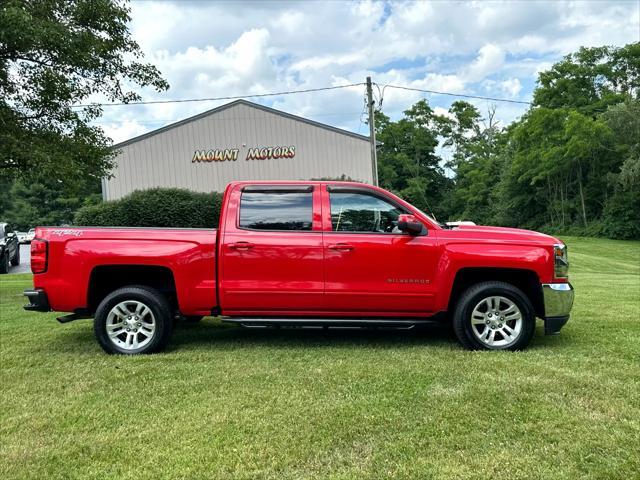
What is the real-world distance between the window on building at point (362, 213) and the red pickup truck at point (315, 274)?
2 cm

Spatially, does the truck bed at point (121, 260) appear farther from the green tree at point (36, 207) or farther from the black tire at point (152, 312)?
the green tree at point (36, 207)

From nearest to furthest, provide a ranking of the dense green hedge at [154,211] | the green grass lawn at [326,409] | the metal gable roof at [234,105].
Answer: the green grass lawn at [326,409] → the dense green hedge at [154,211] → the metal gable roof at [234,105]

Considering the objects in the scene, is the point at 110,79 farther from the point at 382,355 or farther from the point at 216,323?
the point at 382,355

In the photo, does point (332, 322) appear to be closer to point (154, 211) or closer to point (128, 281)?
point (128, 281)

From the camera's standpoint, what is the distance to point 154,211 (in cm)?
2030

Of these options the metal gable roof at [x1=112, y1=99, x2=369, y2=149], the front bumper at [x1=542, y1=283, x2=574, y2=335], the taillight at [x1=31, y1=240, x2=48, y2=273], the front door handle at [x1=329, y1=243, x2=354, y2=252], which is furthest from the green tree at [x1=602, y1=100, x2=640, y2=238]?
the taillight at [x1=31, y1=240, x2=48, y2=273]

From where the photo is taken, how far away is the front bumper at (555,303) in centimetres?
527

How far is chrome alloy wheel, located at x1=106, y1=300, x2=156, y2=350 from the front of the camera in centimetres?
543

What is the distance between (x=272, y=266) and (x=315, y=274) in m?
0.45

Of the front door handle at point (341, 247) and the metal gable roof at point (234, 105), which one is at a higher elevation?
the metal gable roof at point (234, 105)

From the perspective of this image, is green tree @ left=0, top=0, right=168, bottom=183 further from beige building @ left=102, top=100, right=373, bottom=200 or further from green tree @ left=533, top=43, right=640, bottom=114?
green tree @ left=533, top=43, right=640, bottom=114

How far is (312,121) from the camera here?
28312 millimetres

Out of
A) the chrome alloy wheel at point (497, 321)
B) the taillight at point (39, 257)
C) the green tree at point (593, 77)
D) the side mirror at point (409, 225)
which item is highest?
the green tree at point (593, 77)

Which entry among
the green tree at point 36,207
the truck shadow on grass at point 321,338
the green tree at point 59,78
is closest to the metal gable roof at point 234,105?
the green tree at point 59,78
